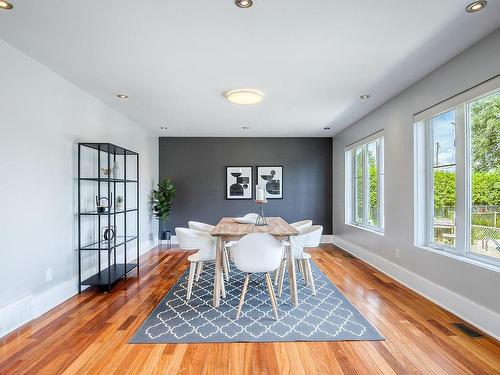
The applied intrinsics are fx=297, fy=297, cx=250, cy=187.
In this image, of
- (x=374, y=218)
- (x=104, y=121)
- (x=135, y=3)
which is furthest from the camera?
(x=374, y=218)

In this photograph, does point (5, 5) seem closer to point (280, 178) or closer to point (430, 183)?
point (430, 183)

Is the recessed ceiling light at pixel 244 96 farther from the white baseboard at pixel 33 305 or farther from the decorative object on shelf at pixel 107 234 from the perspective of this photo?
the white baseboard at pixel 33 305

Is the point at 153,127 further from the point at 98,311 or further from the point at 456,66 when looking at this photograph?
the point at 456,66

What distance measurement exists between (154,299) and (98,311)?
57 cm

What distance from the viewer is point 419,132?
3.69 metres

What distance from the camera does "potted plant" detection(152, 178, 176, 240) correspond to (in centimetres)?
634

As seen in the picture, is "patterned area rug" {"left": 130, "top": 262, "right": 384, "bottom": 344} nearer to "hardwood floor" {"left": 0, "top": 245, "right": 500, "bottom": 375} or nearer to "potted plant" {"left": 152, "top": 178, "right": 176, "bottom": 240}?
"hardwood floor" {"left": 0, "top": 245, "right": 500, "bottom": 375}

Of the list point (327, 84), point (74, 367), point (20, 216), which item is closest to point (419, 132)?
point (327, 84)

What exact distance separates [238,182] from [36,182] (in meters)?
4.49

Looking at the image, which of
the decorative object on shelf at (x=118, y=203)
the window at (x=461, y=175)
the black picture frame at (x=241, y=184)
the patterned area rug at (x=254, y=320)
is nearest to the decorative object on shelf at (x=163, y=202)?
the black picture frame at (x=241, y=184)

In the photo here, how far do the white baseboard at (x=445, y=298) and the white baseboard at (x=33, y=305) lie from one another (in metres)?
4.07

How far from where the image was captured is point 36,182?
296 centimetres

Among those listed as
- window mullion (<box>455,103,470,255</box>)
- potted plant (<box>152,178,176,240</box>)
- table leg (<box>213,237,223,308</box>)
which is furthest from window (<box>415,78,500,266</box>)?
potted plant (<box>152,178,176,240</box>)

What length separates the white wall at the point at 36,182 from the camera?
2609 millimetres
